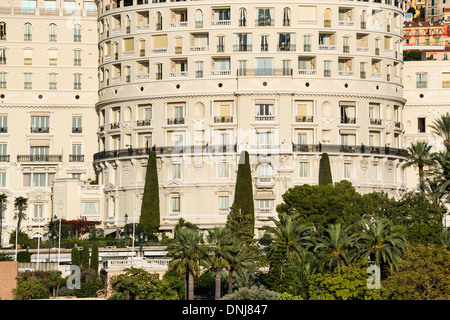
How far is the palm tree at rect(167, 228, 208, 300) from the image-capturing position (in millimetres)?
83625

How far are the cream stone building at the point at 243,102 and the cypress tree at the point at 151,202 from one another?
3.29 metres

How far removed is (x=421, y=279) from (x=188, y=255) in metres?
17.4

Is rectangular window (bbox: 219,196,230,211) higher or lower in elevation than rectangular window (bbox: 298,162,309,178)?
lower

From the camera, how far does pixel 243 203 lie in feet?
381

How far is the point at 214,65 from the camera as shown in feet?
414

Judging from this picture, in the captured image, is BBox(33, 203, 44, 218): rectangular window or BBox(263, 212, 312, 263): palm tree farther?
BBox(33, 203, 44, 218): rectangular window

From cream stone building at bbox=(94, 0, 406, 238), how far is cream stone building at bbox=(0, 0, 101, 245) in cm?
485

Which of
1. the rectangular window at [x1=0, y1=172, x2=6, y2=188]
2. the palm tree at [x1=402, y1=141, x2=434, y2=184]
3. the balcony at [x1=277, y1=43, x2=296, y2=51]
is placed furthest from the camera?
the rectangular window at [x1=0, y1=172, x2=6, y2=188]

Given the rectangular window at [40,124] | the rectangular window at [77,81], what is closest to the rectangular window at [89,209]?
the rectangular window at [40,124]

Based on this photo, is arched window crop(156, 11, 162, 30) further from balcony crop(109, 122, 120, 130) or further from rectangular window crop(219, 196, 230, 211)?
rectangular window crop(219, 196, 230, 211)

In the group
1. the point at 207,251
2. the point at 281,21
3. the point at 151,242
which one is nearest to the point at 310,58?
the point at 281,21

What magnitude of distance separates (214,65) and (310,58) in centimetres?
1076

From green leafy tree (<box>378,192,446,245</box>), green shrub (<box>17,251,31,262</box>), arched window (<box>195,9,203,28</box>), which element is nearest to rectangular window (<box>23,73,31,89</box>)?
arched window (<box>195,9,203,28</box>)

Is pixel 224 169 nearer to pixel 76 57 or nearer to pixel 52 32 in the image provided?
pixel 76 57
